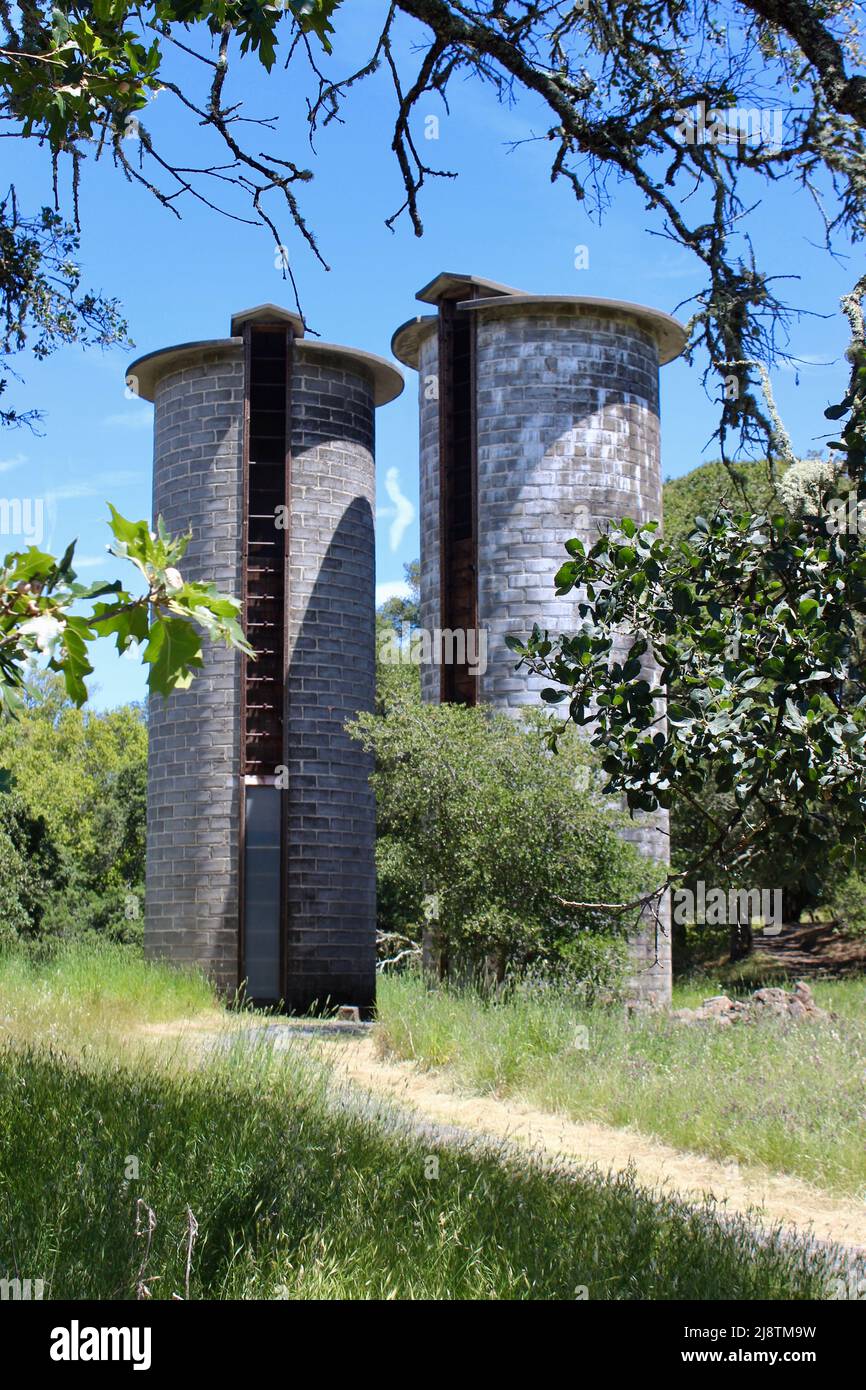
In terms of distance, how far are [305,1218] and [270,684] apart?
64.9 feet

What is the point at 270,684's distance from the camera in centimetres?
2597

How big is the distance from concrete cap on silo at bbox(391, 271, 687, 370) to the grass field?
1819 centimetres

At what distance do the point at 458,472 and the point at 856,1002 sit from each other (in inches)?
486

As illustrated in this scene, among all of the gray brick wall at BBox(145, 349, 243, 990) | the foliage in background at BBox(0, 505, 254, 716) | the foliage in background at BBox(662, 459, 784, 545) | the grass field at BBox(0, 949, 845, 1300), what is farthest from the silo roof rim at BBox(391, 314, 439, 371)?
the foliage in background at BBox(0, 505, 254, 716)

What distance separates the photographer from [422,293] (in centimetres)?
2614

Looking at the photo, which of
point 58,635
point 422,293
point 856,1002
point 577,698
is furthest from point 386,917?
point 58,635

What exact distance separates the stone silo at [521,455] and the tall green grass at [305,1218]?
15424 mm

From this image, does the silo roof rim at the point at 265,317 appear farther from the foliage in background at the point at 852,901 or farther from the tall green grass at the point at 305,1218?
the tall green grass at the point at 305,1218

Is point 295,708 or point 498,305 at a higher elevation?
point 498,305

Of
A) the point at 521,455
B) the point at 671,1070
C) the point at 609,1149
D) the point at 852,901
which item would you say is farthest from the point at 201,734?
the point at 852,901

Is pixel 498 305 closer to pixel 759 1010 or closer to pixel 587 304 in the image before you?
pixel 587 304

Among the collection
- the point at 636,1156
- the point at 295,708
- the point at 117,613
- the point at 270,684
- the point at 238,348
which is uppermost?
the point at 238,348

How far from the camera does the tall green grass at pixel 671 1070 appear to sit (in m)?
11.0

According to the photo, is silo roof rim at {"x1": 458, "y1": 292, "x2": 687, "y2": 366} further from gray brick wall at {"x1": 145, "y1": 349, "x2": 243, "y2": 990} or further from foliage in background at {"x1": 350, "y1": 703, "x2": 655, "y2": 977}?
foliage in background at {"x1": 350, "y1": 703, "x2": 655, "y2": 977}
